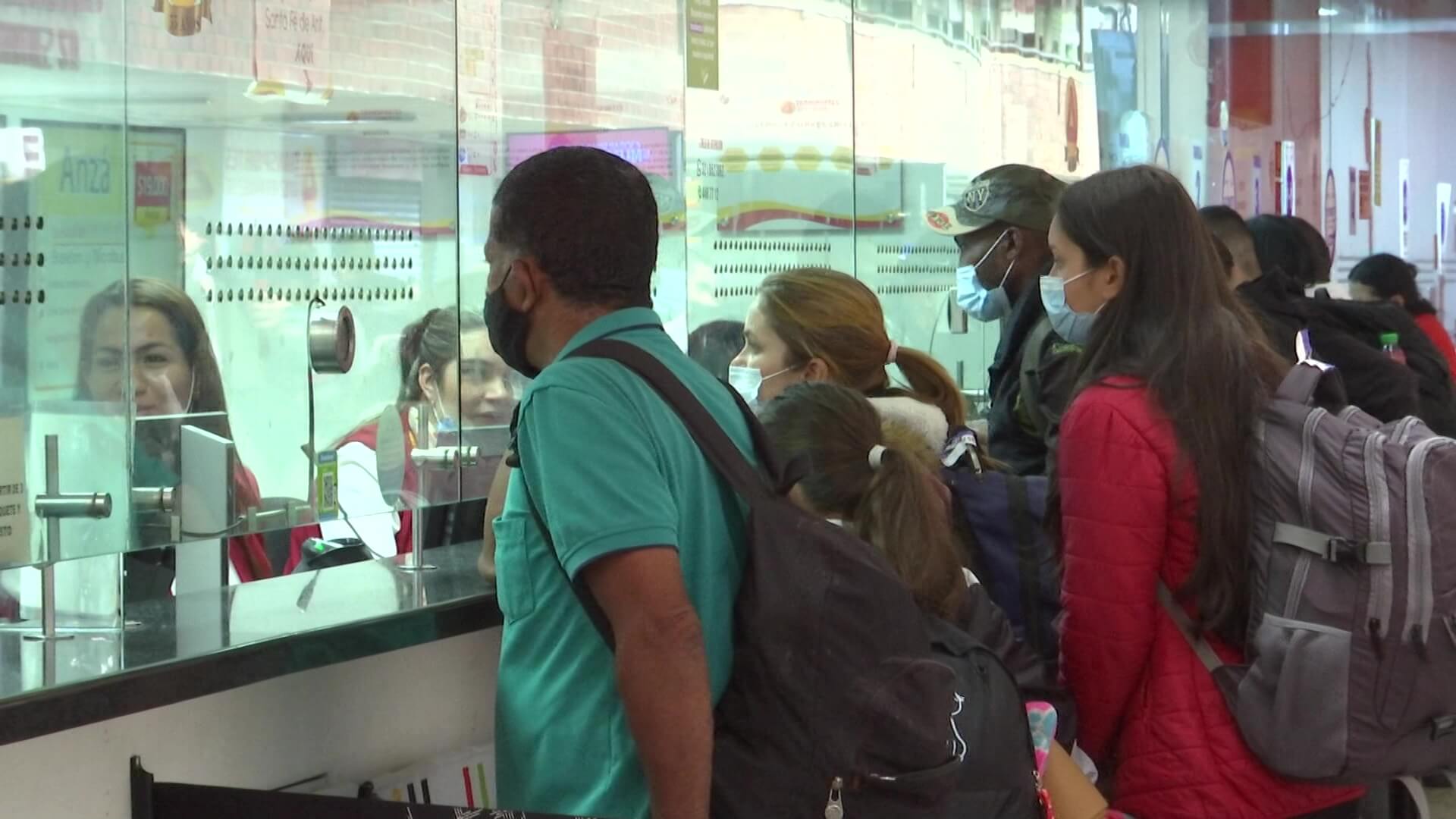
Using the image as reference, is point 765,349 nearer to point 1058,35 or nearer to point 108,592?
point 108,592

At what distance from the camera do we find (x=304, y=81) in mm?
2545

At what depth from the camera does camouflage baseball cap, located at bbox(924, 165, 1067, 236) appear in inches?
145

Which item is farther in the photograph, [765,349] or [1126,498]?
[765,349]

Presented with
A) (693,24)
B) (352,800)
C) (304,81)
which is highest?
(693,24)

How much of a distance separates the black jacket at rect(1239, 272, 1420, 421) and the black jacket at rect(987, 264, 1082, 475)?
2.24ft

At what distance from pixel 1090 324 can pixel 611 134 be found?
1058mm

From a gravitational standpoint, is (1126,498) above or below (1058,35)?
below

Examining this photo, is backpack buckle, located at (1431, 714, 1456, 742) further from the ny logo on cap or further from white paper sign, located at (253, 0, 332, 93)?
white paper sign, located at (253, 0, 332, 93)

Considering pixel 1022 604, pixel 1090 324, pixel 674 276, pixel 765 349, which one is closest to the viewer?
A: pixel 1022 604

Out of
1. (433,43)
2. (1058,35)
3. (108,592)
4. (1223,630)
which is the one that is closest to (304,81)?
(433,43)

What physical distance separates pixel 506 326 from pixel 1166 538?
1131 millimetres

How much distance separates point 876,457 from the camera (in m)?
2.29

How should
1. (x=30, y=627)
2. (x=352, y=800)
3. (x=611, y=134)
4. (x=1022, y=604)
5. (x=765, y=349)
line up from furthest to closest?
1. (x=611, y=134)
2. (x=765, y=349)
3. (x=1022, y=604)
4. (x=30, y=627)
5. (x=352, y=800)

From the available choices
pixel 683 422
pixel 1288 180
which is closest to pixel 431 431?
pixel 683 422
